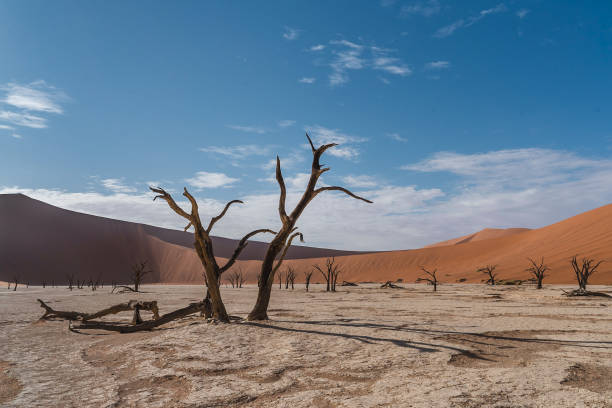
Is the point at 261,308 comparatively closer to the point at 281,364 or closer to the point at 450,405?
the point at 281,364

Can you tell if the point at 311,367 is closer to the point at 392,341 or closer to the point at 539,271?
the point at 392,341

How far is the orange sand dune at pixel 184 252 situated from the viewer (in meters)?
40.6

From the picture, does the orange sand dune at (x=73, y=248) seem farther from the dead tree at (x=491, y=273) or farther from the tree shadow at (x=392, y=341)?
the tree shadow at (x=392, y=341)

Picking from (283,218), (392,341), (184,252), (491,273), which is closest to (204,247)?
(283,218)

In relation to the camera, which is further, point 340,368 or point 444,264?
point 444,264

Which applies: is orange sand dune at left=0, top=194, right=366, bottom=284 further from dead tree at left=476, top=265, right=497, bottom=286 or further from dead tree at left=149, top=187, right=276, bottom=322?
dead tree at left=149, top=187, right=276, bottom=322

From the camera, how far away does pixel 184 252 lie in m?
75.5

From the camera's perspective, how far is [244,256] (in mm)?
103812

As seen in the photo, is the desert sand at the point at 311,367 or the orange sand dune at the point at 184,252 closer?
the desert sand at the point at 311,367

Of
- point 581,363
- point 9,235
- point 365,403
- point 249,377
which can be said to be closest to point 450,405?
point 365,403

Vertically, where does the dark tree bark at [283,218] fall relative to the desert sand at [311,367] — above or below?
above

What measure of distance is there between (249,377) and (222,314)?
126 inches

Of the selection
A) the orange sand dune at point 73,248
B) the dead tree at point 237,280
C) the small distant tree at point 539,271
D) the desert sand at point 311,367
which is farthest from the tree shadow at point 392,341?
the orange sand dune at point 73,248

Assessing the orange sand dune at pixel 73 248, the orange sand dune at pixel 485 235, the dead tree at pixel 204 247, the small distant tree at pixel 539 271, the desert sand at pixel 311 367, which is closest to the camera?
the desert sand at pixel 311 367
